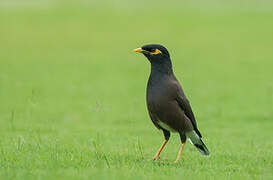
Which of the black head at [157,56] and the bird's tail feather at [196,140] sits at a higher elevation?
the black head at [157,56]

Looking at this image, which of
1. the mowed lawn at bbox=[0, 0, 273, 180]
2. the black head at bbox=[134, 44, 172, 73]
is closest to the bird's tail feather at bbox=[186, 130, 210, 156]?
the mowed lawn at bbox=[0, 0, 273, 180]

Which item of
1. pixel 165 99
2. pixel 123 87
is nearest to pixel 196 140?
pixel 165 99

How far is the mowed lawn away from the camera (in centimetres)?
798

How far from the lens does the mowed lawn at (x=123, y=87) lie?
26.2 feet

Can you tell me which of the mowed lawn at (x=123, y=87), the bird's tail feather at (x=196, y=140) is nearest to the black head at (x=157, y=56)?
the mowed lawn at (x=123, y=87)

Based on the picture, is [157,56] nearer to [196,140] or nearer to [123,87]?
[196,140]

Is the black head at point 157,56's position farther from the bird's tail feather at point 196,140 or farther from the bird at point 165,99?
the bird's tail feather at point 196,140

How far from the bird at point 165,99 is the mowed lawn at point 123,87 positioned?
0.61 metres

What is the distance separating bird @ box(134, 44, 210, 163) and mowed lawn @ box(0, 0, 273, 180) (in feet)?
2.01

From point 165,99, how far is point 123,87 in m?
13.6

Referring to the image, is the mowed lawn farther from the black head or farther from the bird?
the black head

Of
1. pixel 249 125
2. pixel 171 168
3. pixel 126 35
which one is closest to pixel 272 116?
pixel 249 125

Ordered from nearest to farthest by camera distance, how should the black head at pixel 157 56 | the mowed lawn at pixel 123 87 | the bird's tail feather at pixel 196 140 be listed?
1. the mowed lawn at pixel 123 87
2. the black head at pixel 157 56
3. the bird's tail feather at pixel 196 140

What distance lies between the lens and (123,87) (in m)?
21.6
